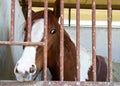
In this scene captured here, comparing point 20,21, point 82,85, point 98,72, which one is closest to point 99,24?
point 98,72

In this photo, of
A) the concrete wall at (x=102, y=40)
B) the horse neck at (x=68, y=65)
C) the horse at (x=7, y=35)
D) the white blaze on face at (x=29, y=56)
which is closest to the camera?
the white blaze on face at (x=29, y=56)

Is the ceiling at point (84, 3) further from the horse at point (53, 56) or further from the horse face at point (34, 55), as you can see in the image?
the horse face at point (34, 55)

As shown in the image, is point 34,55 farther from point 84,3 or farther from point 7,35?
point 84,3

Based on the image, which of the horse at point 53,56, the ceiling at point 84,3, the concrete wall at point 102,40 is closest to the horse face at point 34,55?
the horse at point 53,56

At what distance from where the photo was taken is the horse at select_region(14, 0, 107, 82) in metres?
1.73

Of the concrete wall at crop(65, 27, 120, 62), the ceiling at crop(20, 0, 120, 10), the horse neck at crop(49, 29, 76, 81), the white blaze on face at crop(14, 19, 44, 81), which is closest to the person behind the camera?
the white blaze on face at crop(14, 19, 44, 81)

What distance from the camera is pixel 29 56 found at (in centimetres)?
→ 187

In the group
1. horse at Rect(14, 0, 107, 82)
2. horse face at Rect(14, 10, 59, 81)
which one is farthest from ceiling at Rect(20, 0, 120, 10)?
horse face at Rect(14, 10, 59, 81)

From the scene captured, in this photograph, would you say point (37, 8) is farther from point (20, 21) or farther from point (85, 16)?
point (20, 21)

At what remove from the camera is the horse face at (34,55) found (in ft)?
5.40

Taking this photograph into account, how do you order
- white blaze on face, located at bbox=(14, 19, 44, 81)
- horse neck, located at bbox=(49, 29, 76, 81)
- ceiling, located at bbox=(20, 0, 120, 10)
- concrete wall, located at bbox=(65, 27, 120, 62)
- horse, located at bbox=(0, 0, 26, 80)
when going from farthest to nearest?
concrete wall, located at bbox=(65, 27, 120, 62) < ceiling, located at bbox=(20, 0, 120, 10) < horse neck, located at bbox=(49, 29, 76, 81) < horse, located at bbox=(0, 0, 26, 80) < white blaze on face, located at bbox=(14, 19, 44, 81)

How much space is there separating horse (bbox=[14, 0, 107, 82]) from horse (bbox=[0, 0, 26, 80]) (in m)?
0.18

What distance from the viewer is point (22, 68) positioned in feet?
5.43

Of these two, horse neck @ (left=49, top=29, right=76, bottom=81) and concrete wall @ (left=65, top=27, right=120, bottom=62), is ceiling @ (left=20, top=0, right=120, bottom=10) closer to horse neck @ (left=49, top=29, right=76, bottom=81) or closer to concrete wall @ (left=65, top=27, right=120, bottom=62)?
concrete wall @ (left=65, top=27, right=120, bottom=62)
